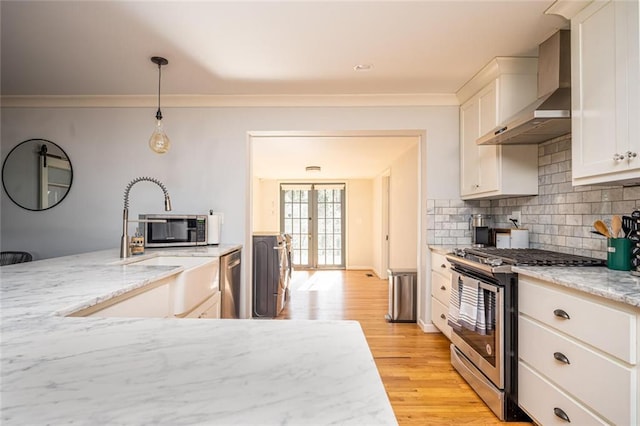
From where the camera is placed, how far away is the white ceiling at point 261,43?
195cm

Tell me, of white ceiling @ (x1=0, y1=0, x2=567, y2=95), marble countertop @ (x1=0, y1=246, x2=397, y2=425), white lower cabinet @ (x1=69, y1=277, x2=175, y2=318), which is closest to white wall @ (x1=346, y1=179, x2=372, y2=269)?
white ceiling @ (x1=0, y1=0, x2=567, y2=95)

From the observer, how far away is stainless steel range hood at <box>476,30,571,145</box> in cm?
195

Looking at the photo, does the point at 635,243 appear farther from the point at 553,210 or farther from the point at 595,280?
the point at 553,210

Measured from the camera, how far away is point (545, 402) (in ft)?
5.45

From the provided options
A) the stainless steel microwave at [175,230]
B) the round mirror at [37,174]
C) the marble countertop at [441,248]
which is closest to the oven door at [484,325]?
the marble countertop at [441,248]

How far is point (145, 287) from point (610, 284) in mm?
1928

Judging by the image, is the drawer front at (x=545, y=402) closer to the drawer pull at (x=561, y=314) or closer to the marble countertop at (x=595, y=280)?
the drawer pull at (x=561, y=314)

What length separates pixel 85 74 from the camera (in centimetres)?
283

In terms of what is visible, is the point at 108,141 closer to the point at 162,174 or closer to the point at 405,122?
the point at 162,174

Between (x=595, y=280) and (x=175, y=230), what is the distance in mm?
2863

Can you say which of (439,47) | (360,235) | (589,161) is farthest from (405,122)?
(360,235)

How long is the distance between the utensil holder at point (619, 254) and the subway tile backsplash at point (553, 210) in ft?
0.93

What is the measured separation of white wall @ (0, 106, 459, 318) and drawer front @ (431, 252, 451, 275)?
0.14 meters

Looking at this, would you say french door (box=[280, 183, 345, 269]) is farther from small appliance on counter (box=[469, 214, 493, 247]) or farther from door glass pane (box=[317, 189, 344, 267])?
small appliance on counter (box=[469, 214, 493, 247])
